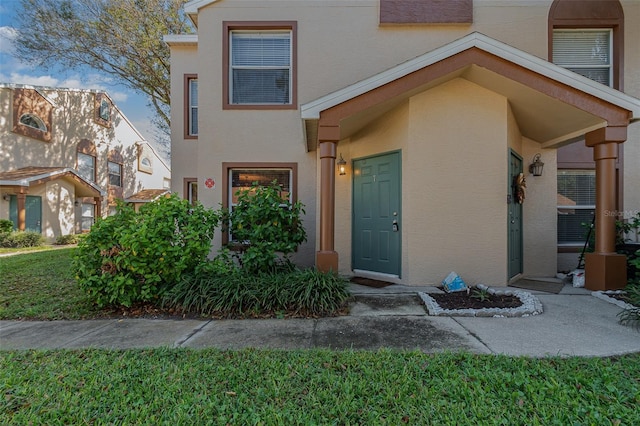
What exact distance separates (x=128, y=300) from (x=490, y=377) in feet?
14.2

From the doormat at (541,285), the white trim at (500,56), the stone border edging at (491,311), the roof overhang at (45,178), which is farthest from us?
the roof overhang at (45,178)

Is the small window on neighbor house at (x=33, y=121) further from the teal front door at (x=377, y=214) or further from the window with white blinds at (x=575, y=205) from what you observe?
the window with white blinds at (x=575, y=205)

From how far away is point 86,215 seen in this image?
1641cm

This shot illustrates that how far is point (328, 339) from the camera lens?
324cm

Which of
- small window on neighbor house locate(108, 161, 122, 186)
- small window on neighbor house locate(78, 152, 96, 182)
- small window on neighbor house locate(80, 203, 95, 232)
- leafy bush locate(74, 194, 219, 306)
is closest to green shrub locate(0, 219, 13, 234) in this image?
small window on neighbor house locate(80, 203, 95, 232)

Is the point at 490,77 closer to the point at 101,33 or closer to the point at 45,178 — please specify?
the point at 101,33

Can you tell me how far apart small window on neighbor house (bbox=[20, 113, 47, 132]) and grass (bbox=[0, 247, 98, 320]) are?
886cm

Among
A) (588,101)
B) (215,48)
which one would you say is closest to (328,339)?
(588,101)

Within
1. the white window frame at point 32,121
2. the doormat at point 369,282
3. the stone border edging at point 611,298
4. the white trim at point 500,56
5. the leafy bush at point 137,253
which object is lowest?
the doormat at point 369,282

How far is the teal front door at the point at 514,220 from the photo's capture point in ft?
18.4

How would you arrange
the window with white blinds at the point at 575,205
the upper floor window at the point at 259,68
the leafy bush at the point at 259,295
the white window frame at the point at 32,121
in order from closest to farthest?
the leafy bush at the point at 259,295 < the upper floor window at the point at 259,68 < the window with white blinds at the point at 575,205 < the white window frame at the point at 32,121

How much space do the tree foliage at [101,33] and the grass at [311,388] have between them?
38.2ft

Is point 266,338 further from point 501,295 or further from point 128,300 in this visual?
point 501,295

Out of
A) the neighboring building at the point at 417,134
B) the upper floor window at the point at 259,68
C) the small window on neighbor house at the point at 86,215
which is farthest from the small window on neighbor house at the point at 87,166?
the upper floor window at the point at 259,68
